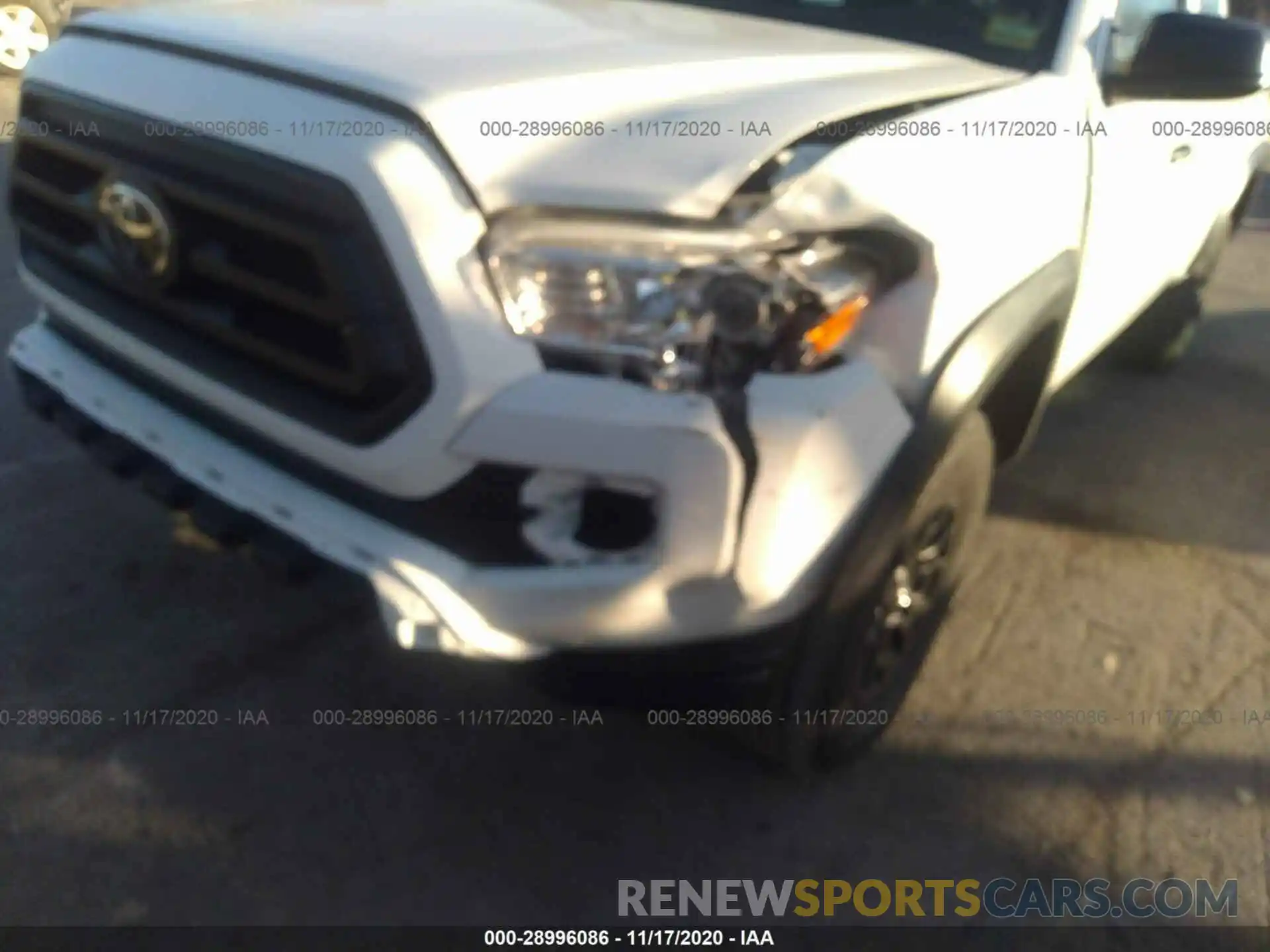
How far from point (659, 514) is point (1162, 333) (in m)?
3.66

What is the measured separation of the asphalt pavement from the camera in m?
2.17

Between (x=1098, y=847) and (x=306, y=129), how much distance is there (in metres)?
2.09

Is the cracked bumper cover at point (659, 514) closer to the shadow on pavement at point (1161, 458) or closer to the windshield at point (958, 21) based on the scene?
the windshield at point (958, 21)

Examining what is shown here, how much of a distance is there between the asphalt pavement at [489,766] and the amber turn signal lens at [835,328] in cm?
86

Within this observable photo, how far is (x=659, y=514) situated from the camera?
1730 mm

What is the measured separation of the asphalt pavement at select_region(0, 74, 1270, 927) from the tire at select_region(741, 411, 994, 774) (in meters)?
Result: 0.16

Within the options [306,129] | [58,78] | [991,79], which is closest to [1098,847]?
[991,79]

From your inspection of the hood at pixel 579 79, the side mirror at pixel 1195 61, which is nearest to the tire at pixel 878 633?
the hood at pixel 579 79

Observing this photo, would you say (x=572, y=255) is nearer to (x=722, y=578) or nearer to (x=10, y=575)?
(x=722, y=578)

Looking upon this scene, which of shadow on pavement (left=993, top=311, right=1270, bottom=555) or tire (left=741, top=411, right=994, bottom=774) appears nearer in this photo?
tire (left=741, top=411, right=994, bottom=774)

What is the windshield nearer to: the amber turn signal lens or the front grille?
the amber turn signal lens

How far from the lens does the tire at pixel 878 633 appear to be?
2.01m

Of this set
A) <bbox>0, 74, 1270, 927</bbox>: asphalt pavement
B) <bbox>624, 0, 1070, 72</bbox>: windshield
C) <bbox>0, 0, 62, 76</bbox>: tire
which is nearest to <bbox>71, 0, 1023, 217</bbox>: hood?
<bbox>624, 0, 1070, 72</bbox>: windshield

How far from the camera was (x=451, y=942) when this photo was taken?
6.79 ft
